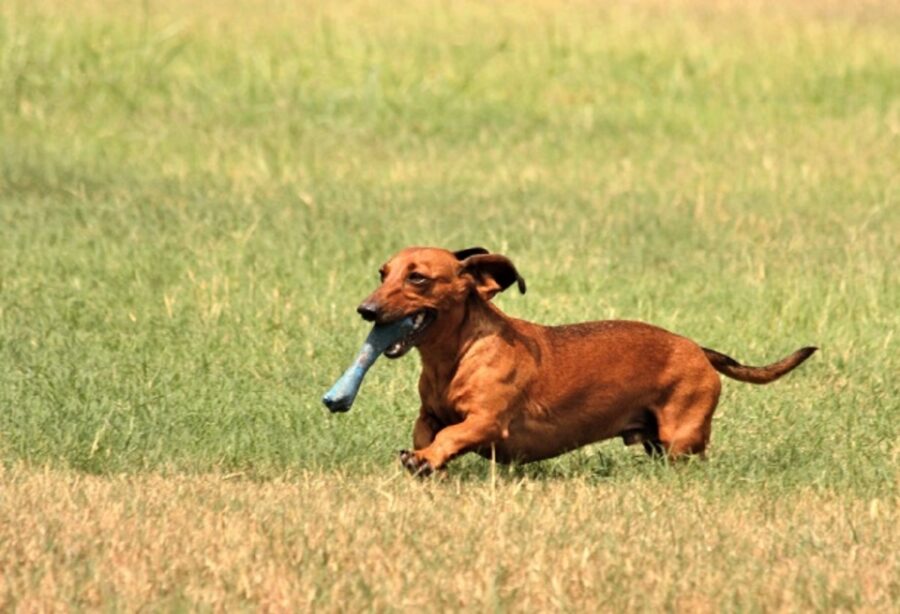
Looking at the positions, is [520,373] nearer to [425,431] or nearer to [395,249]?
[425,431]

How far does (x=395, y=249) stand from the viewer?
13359 mm

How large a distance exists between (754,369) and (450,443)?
1722mm

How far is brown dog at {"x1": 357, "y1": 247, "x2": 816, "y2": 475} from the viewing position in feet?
26.3

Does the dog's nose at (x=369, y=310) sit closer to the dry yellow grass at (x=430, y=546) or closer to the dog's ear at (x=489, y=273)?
the dog's ear at (x=489, y=273)

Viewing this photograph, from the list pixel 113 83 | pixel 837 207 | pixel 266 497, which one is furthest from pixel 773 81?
pixel 266 497

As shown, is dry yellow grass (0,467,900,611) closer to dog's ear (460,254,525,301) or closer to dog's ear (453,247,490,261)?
dog's ear (460,254,525,301)

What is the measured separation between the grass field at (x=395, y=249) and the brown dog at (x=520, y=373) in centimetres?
18

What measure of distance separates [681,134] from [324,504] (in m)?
11.5

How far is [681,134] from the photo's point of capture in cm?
1848

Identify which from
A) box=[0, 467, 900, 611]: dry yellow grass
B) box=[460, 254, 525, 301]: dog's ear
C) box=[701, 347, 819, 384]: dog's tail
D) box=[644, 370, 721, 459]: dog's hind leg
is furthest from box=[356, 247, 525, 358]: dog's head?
box=[701, 347, 819, 384]: dog's tail

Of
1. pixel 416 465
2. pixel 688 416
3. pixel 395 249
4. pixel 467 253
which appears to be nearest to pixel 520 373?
pixel 467 253

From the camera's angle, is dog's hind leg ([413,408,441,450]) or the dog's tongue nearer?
the dog's tongue

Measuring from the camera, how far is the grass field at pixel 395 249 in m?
6.85

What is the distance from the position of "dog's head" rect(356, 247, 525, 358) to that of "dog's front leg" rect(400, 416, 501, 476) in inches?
14.5
